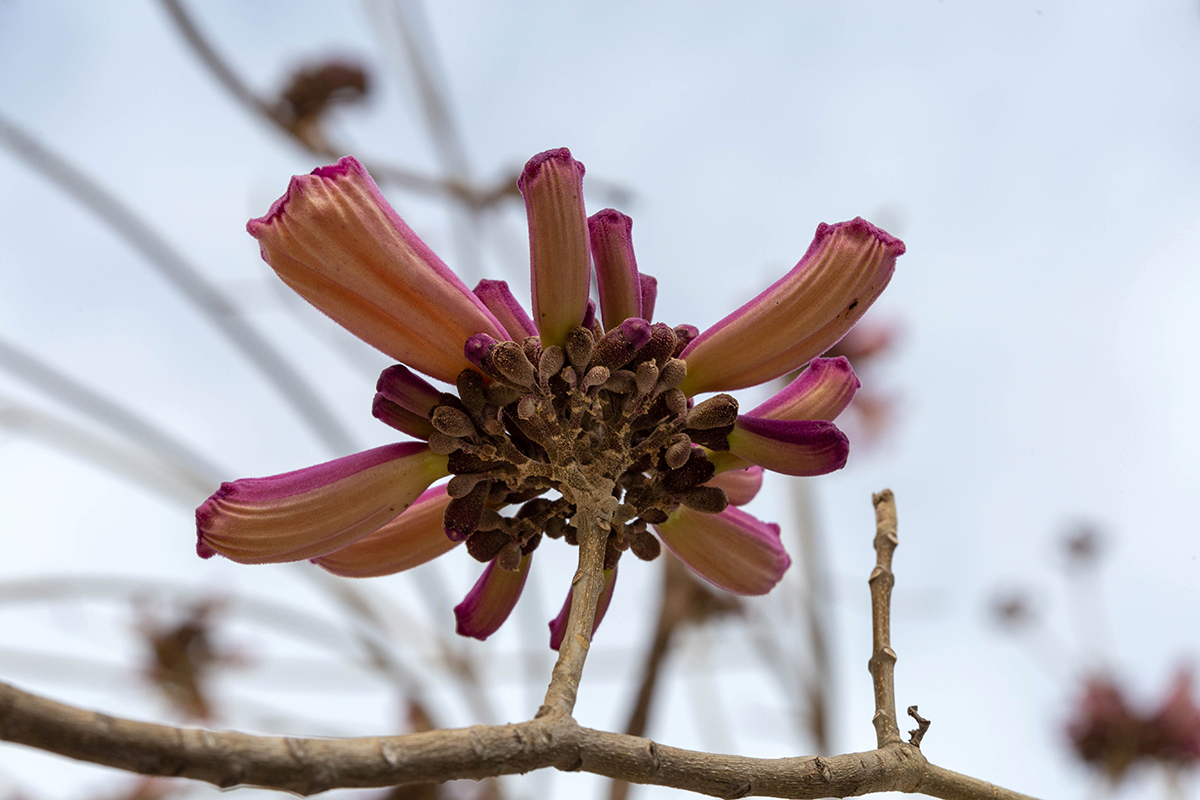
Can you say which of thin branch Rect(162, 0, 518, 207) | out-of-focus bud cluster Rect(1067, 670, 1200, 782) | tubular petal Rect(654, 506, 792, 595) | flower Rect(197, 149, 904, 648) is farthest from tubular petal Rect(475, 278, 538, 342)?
out-of-focus bud cluster Rect(1067, 670, 1200, 782)

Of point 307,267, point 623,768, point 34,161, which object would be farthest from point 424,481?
point 34,161

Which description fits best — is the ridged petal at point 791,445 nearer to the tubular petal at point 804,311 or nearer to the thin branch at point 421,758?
the tubular petal at point 804,311

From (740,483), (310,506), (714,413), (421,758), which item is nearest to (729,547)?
(740,483)

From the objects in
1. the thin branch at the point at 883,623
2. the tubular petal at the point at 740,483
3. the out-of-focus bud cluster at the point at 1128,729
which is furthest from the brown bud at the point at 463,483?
the out-of-focus bud cluster at the point at 1128,729

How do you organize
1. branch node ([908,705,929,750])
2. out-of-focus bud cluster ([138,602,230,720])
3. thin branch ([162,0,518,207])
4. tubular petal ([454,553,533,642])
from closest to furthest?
1. branch node ([908,705,929,750])
2. tubular petal ([454,553,533,642])
3. thin branch ([162,0,518,207])
4. out-of-focus bud cluster ([138,602,230,720])

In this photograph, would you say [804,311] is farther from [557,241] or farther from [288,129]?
[288,129]

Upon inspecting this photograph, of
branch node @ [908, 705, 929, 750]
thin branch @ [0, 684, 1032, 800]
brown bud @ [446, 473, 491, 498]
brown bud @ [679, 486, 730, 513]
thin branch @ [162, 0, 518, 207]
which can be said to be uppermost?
thin branch @ [162, 0, 518, 207]

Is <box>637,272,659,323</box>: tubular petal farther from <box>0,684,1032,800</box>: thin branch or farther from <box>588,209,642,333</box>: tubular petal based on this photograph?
<box>0,684,1032,800</box>: thin branch
